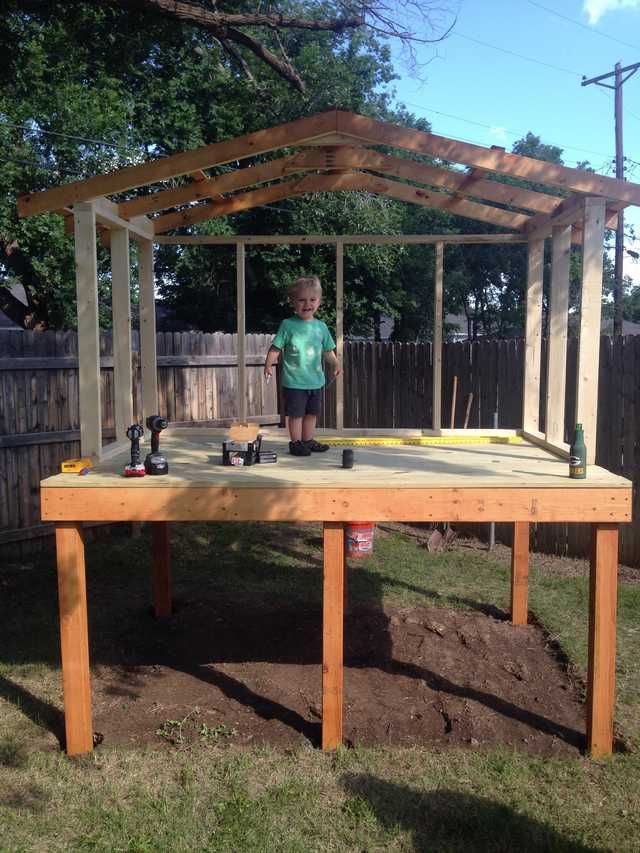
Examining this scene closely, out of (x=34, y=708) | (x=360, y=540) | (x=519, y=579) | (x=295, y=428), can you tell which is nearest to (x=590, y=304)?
(x=360, y=540)

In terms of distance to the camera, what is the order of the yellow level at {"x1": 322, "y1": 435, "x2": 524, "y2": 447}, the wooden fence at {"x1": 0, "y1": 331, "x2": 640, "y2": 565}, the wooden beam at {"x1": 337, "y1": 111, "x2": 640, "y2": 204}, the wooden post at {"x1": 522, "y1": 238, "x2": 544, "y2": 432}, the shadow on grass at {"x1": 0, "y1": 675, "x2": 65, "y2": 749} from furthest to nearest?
the wooden fence at {"x1": 0, "y1": 331, "x2": 640, "y2": 565} < the wooden post at {"x1": 522, "y1": 238, "x2": 544, "y2": 432} < the yellow level at {"x1": 322, "y1": 435, "x2": 524, "y2": 447} < the wooden beam at {"x1": 337, "y1": 111, "x2": 640, "y2": 204} < the shadow on grass at {"x1": 0, "y1": 675, "x2": 65, "y2": 749}

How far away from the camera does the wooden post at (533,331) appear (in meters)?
6.55

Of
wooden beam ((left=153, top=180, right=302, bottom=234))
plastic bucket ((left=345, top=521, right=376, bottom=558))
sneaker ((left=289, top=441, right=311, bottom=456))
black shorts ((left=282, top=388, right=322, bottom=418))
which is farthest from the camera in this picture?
wooden beam ((left=153, top=180, right=302, bottom=234))

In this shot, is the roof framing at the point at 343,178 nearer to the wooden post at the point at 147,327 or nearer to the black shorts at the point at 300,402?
the wooden post at the point at 147,327

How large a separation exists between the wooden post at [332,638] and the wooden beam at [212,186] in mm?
2821

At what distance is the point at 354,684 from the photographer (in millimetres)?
4797

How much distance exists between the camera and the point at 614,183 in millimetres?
4477

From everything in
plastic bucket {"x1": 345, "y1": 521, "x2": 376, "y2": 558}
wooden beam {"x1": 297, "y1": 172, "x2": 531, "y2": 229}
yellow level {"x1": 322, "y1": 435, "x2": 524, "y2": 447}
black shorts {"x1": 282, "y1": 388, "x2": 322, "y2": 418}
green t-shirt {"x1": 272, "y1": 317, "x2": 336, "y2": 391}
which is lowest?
plastic bucket {"x1": 345, "y1": 521, "x2": 376, "y2": 558}

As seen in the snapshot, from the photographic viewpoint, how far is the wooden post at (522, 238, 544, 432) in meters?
6.55

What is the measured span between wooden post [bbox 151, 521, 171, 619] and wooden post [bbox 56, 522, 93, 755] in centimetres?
187

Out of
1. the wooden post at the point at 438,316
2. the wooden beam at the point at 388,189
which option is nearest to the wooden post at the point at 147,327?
the wooden beam at the point at 388,189

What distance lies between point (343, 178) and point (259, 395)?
4.11 metres

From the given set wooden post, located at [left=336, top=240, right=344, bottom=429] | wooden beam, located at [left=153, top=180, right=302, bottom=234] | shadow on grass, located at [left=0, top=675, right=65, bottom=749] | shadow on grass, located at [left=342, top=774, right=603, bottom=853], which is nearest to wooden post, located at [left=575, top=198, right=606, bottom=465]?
shadow on grass, located at [left=342, top=774, right=603, bottom=853]

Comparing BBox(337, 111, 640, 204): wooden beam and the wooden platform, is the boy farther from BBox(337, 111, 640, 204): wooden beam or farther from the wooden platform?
the wooden platform
